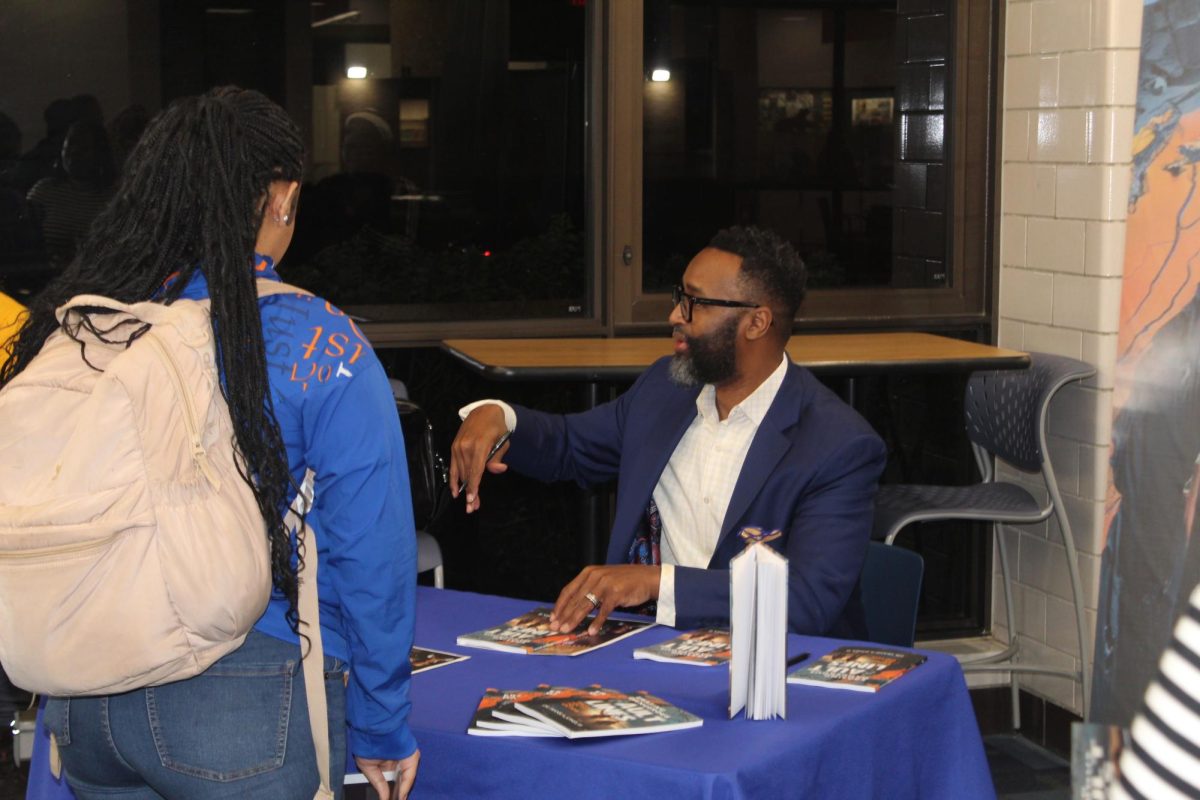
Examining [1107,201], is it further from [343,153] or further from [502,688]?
[502,688]

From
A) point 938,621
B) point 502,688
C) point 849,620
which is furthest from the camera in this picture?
point 938,621

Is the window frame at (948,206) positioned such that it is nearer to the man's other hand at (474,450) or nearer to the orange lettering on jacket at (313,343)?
the man's other hand at (474,450)

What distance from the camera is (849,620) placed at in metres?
2.55

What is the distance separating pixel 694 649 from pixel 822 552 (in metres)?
0.37

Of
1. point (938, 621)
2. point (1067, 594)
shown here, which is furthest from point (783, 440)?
point (938, 621)

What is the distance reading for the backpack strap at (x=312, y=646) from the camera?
5.28 ft

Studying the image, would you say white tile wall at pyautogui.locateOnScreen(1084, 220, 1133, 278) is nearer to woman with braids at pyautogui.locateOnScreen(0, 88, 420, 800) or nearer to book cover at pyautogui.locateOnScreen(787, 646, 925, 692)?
book cover at pyautogui.locateOnScreen(787, 646, 925, 692)

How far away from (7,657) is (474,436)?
135 centimetres

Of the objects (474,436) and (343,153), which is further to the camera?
(343,153)

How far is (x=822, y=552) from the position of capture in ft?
8.03

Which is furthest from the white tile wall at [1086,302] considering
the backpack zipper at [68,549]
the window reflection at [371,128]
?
the backpack zipper at [68,549]

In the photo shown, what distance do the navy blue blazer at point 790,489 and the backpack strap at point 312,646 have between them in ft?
2.68

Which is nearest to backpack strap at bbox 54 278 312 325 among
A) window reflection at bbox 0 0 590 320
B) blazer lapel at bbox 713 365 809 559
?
blazer lapel at bbox 713 365 809 559

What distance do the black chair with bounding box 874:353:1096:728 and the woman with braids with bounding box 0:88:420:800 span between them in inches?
85.8
